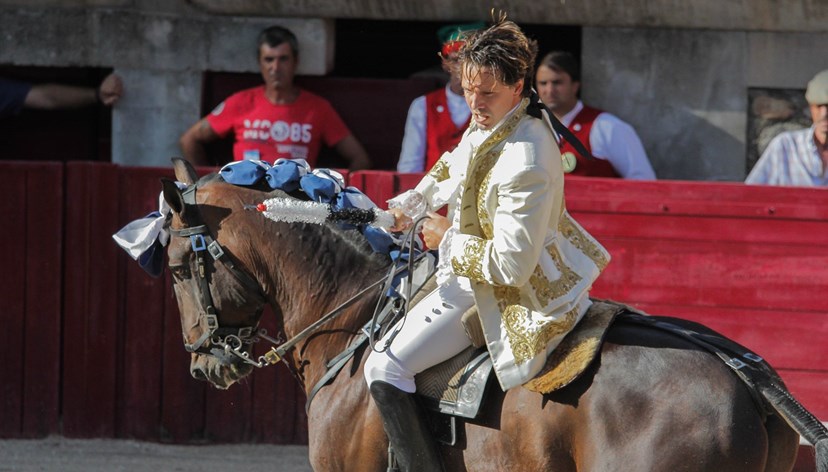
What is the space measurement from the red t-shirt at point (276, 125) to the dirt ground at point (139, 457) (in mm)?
1580

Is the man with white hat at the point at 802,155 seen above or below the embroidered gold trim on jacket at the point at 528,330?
above

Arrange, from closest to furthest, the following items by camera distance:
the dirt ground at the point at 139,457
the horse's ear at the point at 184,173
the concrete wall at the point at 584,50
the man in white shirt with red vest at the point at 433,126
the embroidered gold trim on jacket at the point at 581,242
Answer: the embroidered gold trim on jacket at the point at 581,242 < the horse's ear at the point at 184,173 < the dirt ground at the point at 139,457 < the man in white shirt with red vest at the point at 433,126 < the concrete wall at the point at 584,50

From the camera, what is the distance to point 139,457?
671 centimetres

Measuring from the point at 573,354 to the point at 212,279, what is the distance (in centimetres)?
124

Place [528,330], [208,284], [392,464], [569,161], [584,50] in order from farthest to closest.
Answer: [584,50] → [569,161] → [208,284] → [392,464] → [528,330]

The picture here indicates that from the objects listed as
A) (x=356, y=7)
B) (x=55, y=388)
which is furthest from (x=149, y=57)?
(x=55, y=388)

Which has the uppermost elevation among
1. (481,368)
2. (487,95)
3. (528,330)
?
(487,95)

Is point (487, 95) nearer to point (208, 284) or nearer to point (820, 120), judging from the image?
point (208, 284)

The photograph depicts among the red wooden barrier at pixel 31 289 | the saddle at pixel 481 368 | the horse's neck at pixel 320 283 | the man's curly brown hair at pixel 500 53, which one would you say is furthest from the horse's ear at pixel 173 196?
the red wooden barrier at pixel 31 289

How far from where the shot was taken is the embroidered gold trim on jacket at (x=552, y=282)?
12.5 feet

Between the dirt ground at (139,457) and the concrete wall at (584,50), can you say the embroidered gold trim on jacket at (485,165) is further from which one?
the concrete wall at (584,50)

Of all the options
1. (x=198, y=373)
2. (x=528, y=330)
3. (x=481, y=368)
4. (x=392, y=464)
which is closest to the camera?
(x=528, y=330)

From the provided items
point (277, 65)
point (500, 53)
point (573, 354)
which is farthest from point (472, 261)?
point (277, 65)

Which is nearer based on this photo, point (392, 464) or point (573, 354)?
point (573, 354)
